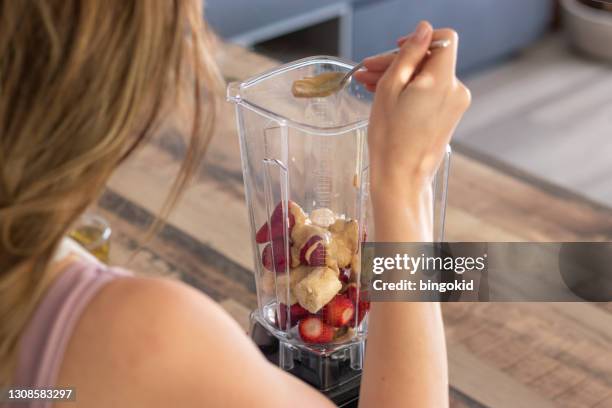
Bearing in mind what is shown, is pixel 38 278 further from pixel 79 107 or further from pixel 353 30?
pixel 353 30

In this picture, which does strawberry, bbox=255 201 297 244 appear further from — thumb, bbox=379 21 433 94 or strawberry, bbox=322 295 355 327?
thumb, bbox=379 21 433 94

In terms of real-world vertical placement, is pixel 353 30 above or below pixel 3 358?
below

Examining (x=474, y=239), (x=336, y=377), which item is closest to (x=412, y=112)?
(x=336, y=377)

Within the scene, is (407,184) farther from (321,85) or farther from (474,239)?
(474,239)

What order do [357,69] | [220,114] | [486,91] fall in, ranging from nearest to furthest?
[357,69], [220,114], [486,91]

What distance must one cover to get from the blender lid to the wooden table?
0.21m

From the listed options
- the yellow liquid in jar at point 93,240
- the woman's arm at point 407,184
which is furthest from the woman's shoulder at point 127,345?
the yellow liquid in jar at point 93,240

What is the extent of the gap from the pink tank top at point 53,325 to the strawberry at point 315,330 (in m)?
0.33

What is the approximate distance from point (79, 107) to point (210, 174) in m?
0.82

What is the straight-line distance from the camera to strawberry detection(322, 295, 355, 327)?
954 millimetres

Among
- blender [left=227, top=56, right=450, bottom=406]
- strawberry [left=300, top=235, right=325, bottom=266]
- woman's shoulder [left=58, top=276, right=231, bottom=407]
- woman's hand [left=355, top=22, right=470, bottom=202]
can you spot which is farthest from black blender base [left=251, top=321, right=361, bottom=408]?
woman's shoulder [left=58, top=276, right=231, bottom=407]

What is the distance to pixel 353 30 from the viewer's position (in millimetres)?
3125

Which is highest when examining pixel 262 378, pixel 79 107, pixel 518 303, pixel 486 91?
pixel 79 107

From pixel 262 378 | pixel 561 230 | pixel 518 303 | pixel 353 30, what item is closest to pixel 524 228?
pixel 561 230
